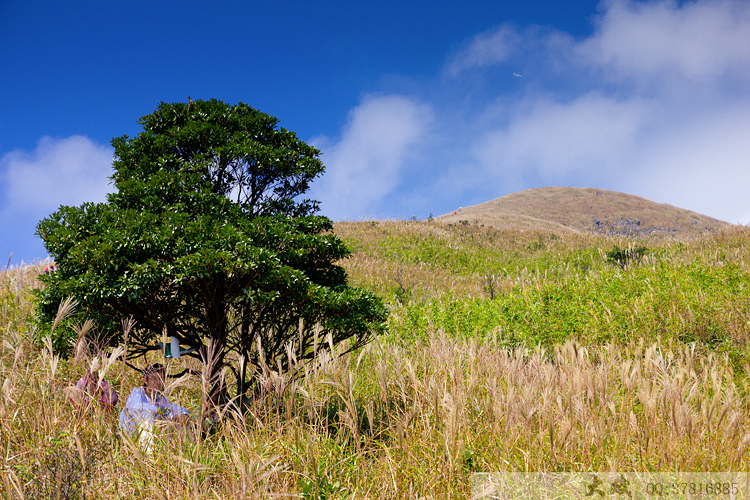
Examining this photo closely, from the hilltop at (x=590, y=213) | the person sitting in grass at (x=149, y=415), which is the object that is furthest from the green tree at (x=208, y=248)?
the hilltop at (x=590, y=213)

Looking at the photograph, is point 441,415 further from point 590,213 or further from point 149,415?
point 590,213

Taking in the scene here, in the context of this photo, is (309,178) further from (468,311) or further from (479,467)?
(468,311)

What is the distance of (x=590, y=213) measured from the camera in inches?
3356

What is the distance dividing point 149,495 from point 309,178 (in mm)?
3205

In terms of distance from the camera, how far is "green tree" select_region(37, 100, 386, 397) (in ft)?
11.1

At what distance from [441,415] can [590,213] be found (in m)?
93.1

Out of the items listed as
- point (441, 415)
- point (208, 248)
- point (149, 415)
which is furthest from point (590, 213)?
point (149, 415)

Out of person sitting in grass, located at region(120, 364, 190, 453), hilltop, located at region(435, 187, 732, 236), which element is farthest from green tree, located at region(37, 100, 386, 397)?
hilltop, located at region(435, 187, 732, 236)

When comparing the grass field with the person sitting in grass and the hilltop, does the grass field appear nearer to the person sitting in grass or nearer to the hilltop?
the person sitting in grass

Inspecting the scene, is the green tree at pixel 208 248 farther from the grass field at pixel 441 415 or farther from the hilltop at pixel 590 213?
the hilltop at pixel 590 213

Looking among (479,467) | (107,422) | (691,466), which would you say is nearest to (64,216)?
(107,422)

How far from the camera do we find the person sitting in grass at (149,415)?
9.34 ft

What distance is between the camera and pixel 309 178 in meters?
4.71

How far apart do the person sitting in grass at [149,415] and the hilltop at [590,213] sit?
206ft
